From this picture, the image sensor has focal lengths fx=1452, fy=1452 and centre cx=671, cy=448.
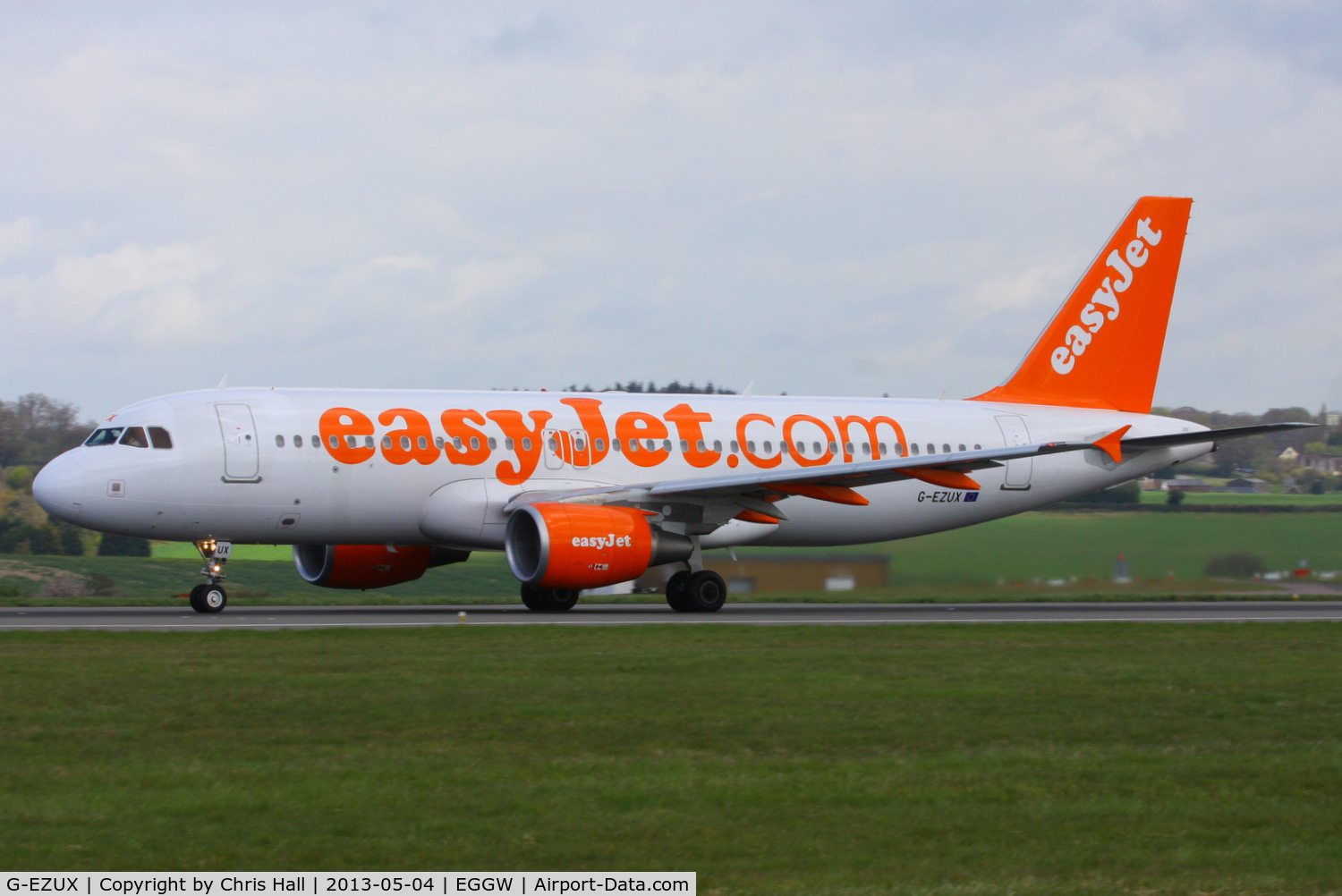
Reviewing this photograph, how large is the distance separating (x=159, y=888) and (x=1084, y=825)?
4568mm

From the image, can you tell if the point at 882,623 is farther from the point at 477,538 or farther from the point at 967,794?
the point at 967,794

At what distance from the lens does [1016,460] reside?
2805cm

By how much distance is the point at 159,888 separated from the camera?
623 cm

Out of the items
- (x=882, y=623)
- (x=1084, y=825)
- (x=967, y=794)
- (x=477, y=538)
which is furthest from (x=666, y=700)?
(x=477, y=538)

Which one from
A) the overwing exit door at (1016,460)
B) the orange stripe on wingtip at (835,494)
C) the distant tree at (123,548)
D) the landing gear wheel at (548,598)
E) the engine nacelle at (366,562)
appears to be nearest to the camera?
the orange stripe on wingtip at (835,494)

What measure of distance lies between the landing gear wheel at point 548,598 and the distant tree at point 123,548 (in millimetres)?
17173

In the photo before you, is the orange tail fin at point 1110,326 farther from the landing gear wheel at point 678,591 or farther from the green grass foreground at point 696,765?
the green grass foreground at point 696,765

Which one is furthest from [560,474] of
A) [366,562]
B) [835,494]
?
[835,494]

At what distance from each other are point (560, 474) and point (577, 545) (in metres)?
3.06

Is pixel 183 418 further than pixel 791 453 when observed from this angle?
No

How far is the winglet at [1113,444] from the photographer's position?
83.0 feet

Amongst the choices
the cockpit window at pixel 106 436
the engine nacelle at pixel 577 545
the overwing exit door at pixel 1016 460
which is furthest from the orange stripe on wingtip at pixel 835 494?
the cockpit window at pixel 106 436

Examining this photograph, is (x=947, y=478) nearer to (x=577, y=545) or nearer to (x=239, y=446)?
(x=577, y=545)

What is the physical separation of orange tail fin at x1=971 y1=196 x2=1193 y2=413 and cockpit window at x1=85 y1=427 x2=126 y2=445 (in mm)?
16381
